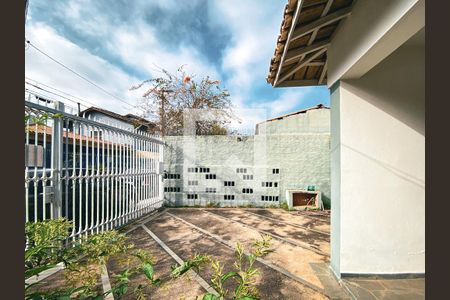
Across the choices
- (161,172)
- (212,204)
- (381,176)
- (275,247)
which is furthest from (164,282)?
(212,204)

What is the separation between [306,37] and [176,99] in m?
9.31

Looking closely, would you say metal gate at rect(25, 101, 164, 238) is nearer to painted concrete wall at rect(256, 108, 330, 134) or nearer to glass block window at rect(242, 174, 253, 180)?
glass block window at rect(242, 174, 253, 180)

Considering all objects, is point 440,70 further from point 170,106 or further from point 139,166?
point 170,106

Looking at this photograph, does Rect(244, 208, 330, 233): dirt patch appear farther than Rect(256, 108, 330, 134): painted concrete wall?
No

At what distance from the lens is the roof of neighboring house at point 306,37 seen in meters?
1.99

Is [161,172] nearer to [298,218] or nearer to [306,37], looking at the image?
[298,218]

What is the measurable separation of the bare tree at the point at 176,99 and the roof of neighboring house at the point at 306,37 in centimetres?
692

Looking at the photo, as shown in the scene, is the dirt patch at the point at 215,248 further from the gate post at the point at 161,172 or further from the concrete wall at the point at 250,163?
the concrete wall at the point at 250,163

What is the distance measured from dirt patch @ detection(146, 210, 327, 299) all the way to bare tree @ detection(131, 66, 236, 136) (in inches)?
239

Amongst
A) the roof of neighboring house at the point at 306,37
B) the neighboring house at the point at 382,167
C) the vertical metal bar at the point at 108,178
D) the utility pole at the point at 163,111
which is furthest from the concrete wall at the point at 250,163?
the neighboring house at the point at 382,167

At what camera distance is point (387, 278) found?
2475mm

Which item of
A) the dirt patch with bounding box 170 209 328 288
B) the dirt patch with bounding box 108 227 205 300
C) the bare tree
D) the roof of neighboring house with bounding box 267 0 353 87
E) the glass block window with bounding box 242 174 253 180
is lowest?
the dirt patch with bounding box 170 209 328 288

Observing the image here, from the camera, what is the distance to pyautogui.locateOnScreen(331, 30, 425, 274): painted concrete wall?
96.3 inches

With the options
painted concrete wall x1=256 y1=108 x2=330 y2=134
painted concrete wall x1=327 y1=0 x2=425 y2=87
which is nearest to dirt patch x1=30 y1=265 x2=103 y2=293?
painted concrete wall x1=327 y1=0 x2=425 y2=87
